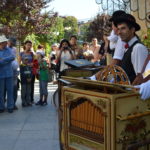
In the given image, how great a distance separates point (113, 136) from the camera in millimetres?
2422

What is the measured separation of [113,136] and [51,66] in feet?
19.8

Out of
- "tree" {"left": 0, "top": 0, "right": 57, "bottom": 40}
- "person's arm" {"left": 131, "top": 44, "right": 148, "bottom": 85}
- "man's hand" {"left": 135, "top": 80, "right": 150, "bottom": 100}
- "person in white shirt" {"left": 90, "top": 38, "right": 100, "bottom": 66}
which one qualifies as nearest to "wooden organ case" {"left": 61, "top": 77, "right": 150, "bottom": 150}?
"man's hand" {"left": 135, "top": 80, "right": 150, "bottom": 100}

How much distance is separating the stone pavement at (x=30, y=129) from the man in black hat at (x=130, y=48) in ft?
7.05

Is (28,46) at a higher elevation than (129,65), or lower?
higher

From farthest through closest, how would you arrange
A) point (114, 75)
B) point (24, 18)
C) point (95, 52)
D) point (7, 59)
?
point (24, 18) → point (95, 52) → point (7, 59) → point (114, 75)

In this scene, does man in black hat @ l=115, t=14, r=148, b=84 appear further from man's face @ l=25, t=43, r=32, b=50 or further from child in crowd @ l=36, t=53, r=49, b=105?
man's face @ l=25, t=43, r=32, b=50

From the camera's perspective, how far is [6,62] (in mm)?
7270

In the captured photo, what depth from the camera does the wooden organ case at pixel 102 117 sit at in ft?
7.96

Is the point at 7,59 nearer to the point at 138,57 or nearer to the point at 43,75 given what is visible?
the point at 43,75

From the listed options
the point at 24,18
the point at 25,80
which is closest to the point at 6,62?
the point at 25,80

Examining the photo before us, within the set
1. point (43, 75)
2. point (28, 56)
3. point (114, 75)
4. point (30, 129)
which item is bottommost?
point (30, 129)

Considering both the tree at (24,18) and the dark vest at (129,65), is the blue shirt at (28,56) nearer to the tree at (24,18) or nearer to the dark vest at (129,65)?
the dark vest at (129,65)

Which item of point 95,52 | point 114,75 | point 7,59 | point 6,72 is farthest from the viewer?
point 95,52

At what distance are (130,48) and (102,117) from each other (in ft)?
3.04
